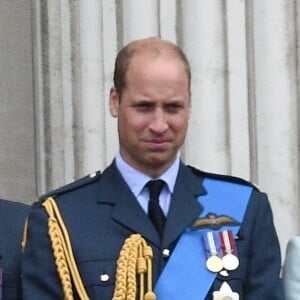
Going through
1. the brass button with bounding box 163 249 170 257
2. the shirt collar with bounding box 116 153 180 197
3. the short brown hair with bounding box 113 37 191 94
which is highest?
the short brown hair with bounding box 113 37 191 94

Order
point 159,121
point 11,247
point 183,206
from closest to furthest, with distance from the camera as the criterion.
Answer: point 159,121
point 183,206
point 11,247

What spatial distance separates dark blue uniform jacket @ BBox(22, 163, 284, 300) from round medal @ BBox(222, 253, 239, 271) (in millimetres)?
11

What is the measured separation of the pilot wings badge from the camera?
9.58 feet

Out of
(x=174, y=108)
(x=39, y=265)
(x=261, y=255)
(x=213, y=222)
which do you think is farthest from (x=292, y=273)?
(x=39, y=265)

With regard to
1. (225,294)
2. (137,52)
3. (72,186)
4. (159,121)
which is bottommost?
(225,294)

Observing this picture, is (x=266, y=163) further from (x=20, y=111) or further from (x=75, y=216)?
(x=75, y=216)

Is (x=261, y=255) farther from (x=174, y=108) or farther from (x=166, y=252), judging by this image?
(x=174, y=108)

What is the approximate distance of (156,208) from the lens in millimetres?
2891

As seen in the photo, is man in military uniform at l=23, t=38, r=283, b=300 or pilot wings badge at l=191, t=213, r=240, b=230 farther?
pilot wings badge at l=191, t=213, r=240, b=230

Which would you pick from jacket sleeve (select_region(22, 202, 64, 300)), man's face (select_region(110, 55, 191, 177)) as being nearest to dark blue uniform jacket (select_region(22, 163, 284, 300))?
jacket sleeve (select_region(22, 202, 64, 300))

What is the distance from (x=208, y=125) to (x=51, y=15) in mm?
636

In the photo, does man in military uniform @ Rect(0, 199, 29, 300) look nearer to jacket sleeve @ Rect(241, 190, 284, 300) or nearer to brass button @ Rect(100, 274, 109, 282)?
brass button @ Rect(100, 274, 109, 282)

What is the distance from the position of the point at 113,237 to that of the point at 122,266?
0.27 ft

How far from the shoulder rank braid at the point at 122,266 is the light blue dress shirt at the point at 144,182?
0.10m
